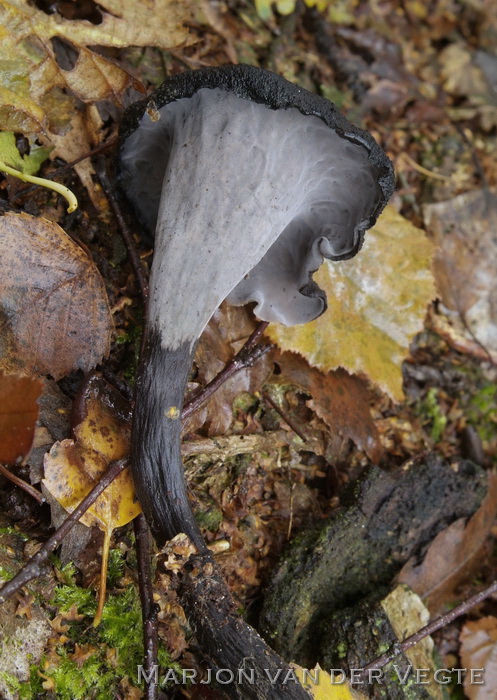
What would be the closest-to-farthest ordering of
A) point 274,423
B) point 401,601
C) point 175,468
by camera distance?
point 175,468
point 401,601
point 274,423

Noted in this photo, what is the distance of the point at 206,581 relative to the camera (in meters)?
2.24

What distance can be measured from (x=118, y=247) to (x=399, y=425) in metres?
1.92

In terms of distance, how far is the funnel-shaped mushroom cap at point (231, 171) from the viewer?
2.19 meters

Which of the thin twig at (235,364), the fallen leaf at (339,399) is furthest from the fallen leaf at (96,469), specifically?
the fallen leaf at (339,399)

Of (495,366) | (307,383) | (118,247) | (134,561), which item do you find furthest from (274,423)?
(495,366)

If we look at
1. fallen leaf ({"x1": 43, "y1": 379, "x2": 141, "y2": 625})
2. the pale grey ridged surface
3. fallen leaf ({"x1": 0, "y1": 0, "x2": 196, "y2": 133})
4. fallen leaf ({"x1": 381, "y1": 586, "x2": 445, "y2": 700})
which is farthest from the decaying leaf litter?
the pale grey ridged surface

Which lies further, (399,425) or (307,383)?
(399,425)

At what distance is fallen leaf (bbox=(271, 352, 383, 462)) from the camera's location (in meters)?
3.07

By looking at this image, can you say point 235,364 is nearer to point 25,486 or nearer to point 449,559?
point 25,486

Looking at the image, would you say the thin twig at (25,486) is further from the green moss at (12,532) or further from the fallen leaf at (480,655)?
the fallen leaf at (480,655)

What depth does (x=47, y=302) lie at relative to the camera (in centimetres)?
246

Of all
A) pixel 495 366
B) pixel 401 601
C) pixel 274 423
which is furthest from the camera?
pixel 495 366

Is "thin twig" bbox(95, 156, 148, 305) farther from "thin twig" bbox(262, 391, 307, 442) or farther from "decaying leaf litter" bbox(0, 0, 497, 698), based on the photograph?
"thin twig" bbox(262, 391, 307, 442)

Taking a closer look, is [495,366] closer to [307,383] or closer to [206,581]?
[307,383]
